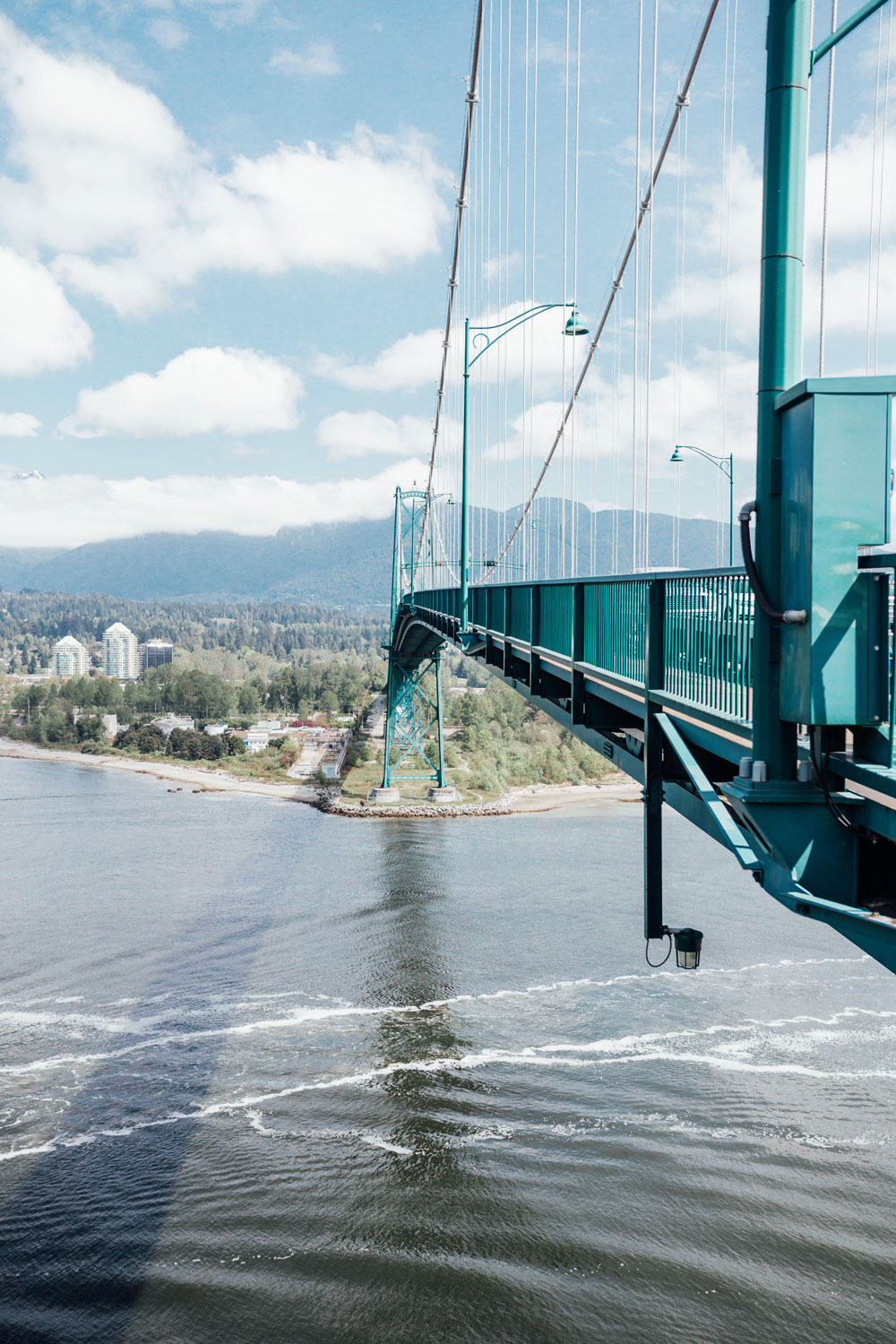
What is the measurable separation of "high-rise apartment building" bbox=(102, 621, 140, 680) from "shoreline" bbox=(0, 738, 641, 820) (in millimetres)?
76885

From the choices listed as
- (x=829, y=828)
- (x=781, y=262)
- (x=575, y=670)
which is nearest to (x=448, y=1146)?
(x=575, y=670)

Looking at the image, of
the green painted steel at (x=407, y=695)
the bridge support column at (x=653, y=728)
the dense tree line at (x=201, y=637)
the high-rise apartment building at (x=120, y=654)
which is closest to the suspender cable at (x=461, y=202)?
the green painted steel at (x=407, y=695)

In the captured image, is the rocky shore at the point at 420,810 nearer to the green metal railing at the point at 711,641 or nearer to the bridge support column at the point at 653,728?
the bridge support column at the point at 653,728

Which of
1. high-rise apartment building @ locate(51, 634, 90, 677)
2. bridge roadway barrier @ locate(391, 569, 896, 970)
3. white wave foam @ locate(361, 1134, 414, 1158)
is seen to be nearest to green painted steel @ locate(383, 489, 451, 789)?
white wave foam @ locate(361, 1134, 414, 1158)

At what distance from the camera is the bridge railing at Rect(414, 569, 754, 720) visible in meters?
3.78

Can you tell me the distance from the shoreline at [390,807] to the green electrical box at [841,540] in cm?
3101

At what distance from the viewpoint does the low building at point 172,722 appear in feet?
213

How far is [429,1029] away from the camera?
45.7 feet

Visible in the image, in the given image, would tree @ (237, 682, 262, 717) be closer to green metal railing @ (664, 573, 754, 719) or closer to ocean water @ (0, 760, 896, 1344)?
ocean water @ (0, 760, 896, 1344)

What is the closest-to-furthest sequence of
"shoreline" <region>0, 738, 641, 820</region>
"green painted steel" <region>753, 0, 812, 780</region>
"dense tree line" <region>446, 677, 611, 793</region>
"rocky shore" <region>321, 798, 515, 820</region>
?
"green painted steel" <region>753, 0, 812, 780</region> < "rocky shore" <region>321, 798, 515, 820</region> < "shoreline" <region>0, 738, 641, 820</region> < "dense tree line" <region>446, 677, 611, 793</region>

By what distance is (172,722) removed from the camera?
68.2 m

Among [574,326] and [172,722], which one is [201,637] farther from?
[574,326]

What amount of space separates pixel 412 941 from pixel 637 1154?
25.8 feet

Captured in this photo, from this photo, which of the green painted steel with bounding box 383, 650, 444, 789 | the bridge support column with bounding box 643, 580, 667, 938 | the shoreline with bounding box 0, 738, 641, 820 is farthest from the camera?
the green painted steel with bounding box 383, 650, 444, 789
